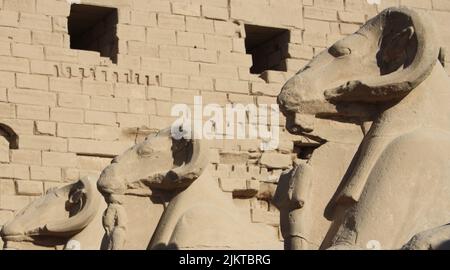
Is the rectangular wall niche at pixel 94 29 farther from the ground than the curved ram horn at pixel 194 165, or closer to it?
farther from the ground

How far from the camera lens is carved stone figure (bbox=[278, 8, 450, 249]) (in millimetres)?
8039

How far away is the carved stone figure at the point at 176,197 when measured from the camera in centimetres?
1037

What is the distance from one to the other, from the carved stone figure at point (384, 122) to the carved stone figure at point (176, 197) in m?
1.88

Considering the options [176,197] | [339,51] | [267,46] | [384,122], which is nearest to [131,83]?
[267,46]

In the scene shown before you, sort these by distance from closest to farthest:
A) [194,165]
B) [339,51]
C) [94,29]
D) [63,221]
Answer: [339,51]
[194,165]
[63,221]
[94,29]

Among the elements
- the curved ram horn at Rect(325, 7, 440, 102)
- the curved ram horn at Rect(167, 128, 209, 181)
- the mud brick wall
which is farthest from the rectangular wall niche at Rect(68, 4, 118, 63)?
the curved ram horn at Rect(325, 7, 440, 102)

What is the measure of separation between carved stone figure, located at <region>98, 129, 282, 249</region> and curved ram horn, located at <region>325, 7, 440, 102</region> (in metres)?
2.04

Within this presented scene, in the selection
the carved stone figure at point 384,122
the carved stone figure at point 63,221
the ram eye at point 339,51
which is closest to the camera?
the carved stone figure at point 384,122

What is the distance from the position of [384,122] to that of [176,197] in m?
2.57

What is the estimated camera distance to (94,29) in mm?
17688

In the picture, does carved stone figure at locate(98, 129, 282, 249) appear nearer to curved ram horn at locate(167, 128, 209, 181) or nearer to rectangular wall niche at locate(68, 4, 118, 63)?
curved ram horn at locate(167, 128, 209, 181)

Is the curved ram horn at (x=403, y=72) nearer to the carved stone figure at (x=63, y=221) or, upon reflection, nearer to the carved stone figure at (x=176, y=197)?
the carved stone figure at (x=176, y=197)

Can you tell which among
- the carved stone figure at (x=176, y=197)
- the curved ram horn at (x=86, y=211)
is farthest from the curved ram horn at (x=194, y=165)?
the curved ram horn at (x=86, y=211)

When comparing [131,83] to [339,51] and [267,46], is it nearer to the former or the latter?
[267,46]
